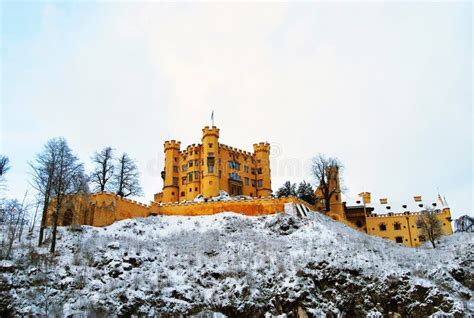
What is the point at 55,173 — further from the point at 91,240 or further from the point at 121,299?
the point at 121,299

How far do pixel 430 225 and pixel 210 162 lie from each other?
31.9m

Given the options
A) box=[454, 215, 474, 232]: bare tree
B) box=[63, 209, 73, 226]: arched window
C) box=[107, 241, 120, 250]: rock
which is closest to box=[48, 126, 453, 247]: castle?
box=[454, 215, 474, 232]: bare tree

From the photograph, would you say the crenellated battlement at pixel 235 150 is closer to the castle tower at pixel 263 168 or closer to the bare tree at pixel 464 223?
the castle tower at pixel 263 168

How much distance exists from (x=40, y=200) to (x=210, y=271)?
17.3 m

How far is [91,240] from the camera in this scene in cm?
4191

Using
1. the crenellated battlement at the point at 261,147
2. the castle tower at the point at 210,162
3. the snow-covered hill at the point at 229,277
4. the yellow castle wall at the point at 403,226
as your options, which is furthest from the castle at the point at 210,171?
the snow-covered hill at the point at 229,277

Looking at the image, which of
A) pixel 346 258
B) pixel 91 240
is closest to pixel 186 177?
pixel 91 240

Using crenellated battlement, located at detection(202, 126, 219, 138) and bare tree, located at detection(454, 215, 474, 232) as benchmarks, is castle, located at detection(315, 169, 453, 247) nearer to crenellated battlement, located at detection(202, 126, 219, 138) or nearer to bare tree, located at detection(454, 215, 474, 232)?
bare tree, located at detection(454, 215, 474, 232)

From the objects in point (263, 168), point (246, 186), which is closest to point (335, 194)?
point (263, 168)

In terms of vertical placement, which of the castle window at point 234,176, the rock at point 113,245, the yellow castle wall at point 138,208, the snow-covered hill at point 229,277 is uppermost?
the castle window at point 234,176

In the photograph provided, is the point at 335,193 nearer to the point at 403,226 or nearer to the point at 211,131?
the point at 403,226

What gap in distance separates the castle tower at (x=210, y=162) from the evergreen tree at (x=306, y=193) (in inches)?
469

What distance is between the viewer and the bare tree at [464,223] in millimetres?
72669

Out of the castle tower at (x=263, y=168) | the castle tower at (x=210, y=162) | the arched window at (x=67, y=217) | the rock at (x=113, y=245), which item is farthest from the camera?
the castle tower at (x=263, y=168)
